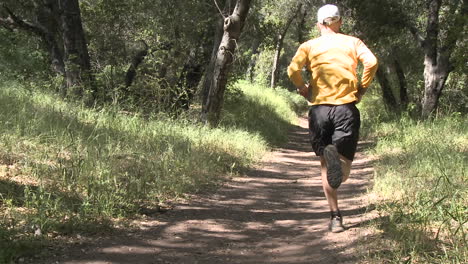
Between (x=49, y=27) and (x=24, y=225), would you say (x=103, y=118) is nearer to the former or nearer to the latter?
(x=24, y=225)

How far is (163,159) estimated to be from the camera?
20.5 ft

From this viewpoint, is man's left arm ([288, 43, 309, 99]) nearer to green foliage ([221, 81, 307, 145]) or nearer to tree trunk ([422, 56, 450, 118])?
green foliage ([221, 81, 307, 145])

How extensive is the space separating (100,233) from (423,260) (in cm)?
266

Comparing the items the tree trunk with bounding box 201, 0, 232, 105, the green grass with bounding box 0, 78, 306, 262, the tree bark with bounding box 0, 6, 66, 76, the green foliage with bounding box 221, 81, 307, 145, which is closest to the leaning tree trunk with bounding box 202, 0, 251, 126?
the tree trunk with bounding box 201, 0, 232, 105

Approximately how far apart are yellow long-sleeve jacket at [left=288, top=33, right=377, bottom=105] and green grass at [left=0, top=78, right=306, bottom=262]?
2222mm

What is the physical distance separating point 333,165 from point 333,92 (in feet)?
2.14

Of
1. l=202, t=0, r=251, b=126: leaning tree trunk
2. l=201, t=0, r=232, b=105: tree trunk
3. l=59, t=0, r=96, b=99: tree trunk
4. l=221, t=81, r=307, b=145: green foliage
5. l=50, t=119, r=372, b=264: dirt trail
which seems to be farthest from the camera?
l=221, t=81, r=307, b=145: green foliage

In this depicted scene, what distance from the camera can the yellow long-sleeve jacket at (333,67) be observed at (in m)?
4.02

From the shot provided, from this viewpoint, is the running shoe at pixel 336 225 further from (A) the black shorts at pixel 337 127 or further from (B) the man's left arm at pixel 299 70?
(B) the man's left arm at pixel 299 70

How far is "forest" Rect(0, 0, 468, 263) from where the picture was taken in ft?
13.0

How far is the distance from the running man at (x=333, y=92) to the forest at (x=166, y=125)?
0.65 meters

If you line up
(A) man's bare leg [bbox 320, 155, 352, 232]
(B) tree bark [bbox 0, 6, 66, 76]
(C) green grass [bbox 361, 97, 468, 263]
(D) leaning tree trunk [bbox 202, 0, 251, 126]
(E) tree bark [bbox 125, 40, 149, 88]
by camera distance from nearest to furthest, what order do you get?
(C) green grass [bbox 361, 97, 468, 263]
(A) man's bare leg [bbox 320, 155, 352, 232]
(D) leaning tree trunk [bbox 202, 0, 251, 126]
(B) tree bark [bbox 0, 6, 66, 76]
(E) tree bark [bbox 125, 40, 149, 88]

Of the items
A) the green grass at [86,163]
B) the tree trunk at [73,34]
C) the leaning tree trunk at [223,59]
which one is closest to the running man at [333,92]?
the green grass at [86,163]

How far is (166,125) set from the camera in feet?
27.1
